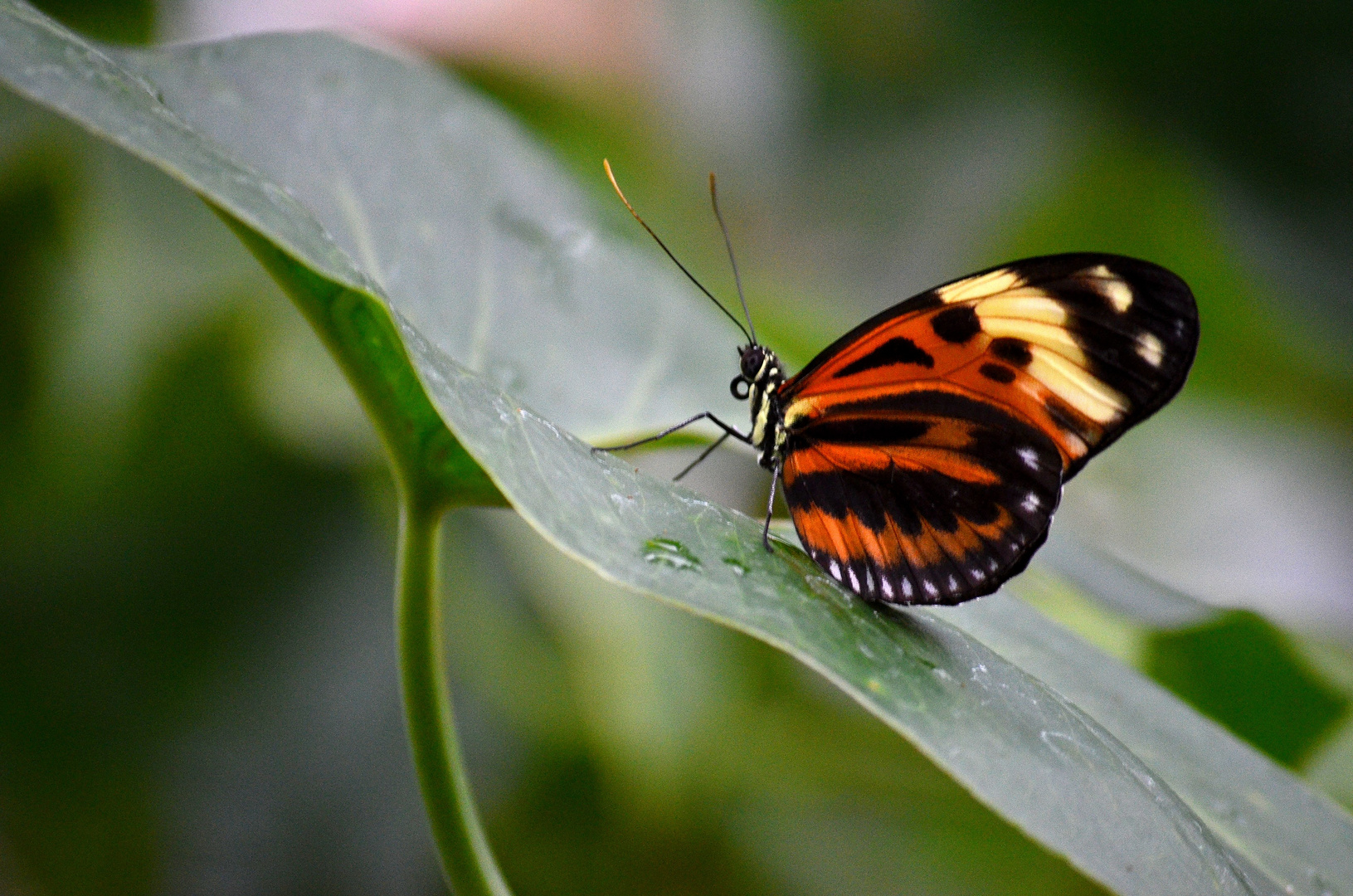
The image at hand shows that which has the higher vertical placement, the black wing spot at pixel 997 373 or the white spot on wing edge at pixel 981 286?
the white spot on wing edge at pixel 981 286

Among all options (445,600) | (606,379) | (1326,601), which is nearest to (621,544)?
(606,379)

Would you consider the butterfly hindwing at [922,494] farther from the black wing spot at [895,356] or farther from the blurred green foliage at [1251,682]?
the blurred green foliage at [1251,682]

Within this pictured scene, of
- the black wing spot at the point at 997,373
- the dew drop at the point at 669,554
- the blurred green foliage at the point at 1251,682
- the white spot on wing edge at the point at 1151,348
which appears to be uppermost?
the white spot on wing edge at the point at 1151,348

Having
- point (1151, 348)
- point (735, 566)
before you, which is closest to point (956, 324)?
point (1151, 348)

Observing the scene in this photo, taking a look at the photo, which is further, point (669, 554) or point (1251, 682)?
point (1251, 682)

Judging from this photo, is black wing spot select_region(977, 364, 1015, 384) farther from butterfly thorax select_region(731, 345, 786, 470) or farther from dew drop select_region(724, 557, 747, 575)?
dew drop select_region(724, 557, 747, 575)

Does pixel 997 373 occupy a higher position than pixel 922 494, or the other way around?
pixel 997 373

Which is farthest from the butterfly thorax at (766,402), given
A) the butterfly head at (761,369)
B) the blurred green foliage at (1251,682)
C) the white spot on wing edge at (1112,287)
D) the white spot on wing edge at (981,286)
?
the blurred green foliage at (1251,682)

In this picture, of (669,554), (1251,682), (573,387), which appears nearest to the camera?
(669,554)

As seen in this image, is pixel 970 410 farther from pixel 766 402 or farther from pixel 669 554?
pixel 669 554
